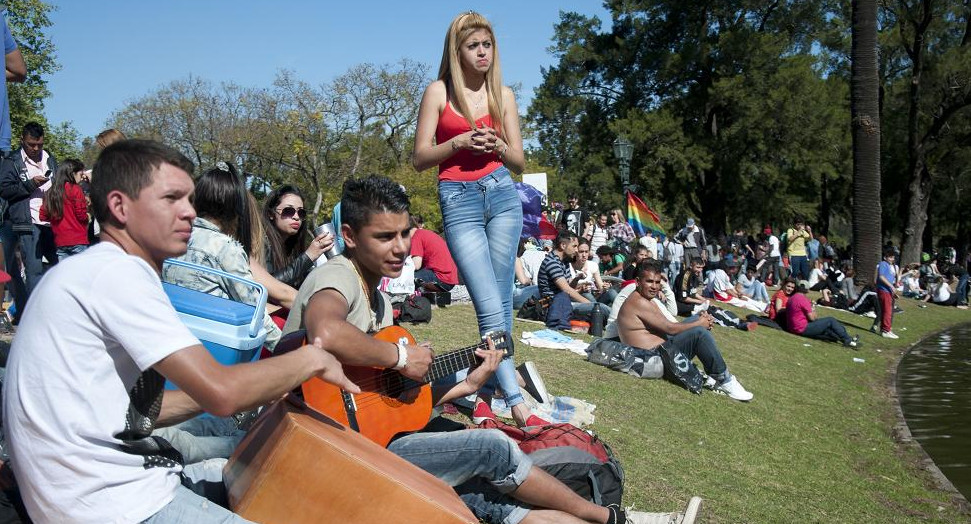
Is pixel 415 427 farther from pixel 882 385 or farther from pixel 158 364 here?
pixel 882 385

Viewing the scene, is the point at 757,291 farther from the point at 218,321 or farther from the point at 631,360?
the point at 218,321

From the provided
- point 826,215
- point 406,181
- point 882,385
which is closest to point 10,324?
point 882,385

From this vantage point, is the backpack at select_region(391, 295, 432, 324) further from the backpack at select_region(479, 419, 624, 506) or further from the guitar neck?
the guitar neck

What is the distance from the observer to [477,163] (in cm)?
511

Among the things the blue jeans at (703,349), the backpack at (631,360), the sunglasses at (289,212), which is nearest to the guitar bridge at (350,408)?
the sunglasses at (289,212)

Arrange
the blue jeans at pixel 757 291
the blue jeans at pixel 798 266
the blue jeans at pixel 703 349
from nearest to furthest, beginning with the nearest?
the blue jeans at pixel 703 349
the blue jeans at pixel 757 291
the blue jeans at pixel 798 266

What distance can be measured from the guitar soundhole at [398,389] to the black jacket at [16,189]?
480 cm

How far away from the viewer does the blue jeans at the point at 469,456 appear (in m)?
3.72

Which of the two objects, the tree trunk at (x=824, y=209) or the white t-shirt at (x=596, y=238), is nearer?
the white t-shirt at (x=596, y=238)

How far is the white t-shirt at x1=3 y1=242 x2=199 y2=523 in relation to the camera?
2.36 m

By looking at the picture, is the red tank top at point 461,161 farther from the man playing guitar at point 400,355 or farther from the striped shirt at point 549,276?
the striped shirt at point 549,276

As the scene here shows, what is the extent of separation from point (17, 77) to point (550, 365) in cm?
550

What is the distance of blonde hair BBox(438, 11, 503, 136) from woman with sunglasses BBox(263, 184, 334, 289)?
1907 mm

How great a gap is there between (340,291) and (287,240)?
317 centimetres
